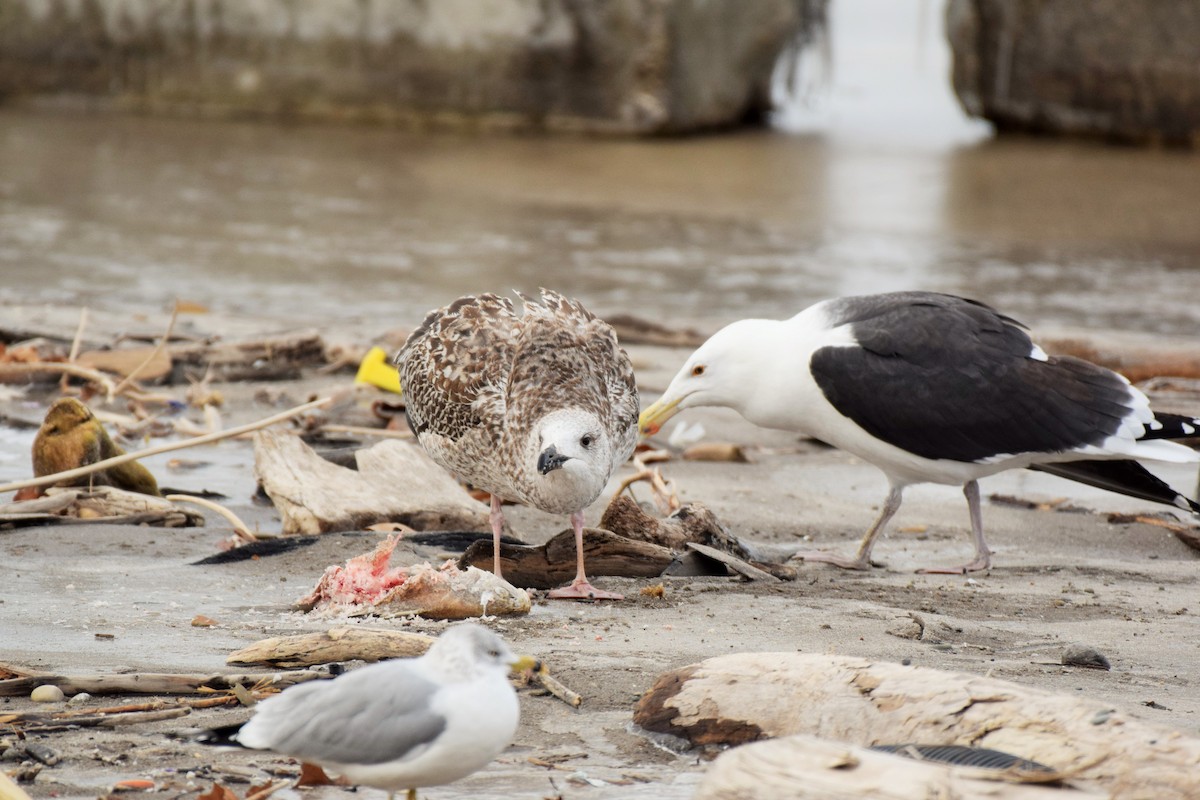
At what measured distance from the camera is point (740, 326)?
19.8 ft

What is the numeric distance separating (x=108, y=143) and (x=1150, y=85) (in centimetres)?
1258

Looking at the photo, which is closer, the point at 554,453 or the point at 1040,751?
the point at 1040,751

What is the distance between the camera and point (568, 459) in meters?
4.64

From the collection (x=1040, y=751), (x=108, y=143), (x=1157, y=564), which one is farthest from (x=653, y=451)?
(x=108, y=143)

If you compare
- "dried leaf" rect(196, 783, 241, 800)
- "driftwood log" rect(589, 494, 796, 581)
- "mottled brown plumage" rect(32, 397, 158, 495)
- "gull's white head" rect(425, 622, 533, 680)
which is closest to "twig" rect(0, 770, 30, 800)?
"dried leaf" rect(196, 783, 241, 800)

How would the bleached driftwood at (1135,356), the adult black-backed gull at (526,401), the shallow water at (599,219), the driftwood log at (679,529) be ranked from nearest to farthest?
the adult black-backed gull at (526,401)
the driftwood log at (679,529)
the bleached driftwood at (1135,356)
the shallow water at (599,219)

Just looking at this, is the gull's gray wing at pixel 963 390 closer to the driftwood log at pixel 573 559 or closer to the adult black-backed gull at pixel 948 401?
the adult black-backed gull at pixel 948 401

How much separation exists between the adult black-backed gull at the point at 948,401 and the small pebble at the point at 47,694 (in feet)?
9.18

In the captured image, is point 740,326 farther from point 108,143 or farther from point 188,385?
point 108,143

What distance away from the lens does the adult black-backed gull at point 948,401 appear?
555 centimetres

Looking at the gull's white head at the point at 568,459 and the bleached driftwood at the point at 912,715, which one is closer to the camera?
the bleached driftwood at the point at 912,715

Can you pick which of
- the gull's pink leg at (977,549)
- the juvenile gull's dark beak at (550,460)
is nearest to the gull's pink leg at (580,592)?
the juvenile gull's dark beak at (550,460)

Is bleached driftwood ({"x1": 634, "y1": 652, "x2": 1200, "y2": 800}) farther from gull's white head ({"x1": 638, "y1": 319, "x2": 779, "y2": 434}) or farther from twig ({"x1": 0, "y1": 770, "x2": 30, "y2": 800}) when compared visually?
gull's white head ({"x1": 638, "y1": 319, "x2": 779, "y2": 434})

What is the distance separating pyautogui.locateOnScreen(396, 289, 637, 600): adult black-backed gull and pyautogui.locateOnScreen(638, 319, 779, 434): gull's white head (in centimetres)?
60
